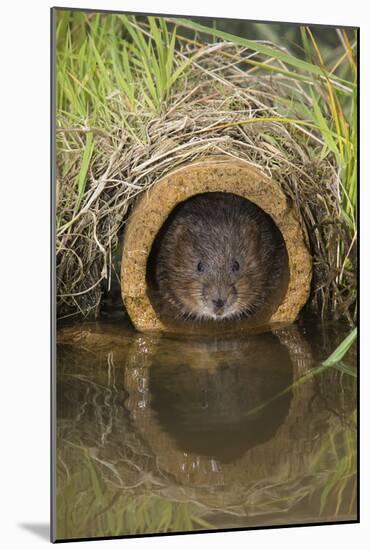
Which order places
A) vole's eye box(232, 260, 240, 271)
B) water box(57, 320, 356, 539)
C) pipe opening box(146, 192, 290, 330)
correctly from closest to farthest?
water box(57, 320, 356, 539) → pipe opening box(146, 192, 290, 330) → vole's eye box(232, 260, 240, 271)

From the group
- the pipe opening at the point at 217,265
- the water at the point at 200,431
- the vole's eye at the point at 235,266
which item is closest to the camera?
the water at the point at 200,431

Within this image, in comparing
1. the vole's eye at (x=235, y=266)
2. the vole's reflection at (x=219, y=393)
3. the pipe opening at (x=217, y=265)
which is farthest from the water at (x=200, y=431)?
the vole's eye at (x=235, y=266)

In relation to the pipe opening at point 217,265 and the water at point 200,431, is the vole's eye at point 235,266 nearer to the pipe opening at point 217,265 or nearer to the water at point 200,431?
the pipe opening at point 217,265

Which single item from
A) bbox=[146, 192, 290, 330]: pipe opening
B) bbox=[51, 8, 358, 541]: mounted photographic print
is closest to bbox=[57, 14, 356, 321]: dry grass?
bbox=[51, 8, 358, 541]: mounted photographic print

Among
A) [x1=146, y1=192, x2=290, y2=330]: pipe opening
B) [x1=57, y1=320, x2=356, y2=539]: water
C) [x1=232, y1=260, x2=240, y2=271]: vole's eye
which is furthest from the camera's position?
[x1=232, y1=260, x2=240, y2=271]: vole's eye

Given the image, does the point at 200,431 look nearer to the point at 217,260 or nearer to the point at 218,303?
the point at 218,303

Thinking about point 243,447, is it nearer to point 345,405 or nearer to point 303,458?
point 303,458

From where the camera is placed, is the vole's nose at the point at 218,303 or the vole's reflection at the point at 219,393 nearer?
the vole's reflection at the point at 219,393

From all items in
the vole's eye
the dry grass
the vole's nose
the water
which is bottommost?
the water

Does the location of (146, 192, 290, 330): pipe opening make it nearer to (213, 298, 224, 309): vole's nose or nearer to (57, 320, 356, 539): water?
(213, 298, 224, 309): vole's nose
